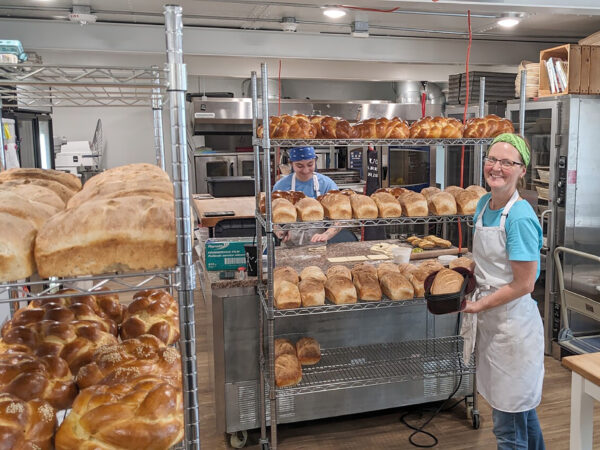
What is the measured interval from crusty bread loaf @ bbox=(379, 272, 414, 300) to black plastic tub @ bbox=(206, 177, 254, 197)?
11.8 ft

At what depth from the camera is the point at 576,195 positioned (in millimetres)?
4039

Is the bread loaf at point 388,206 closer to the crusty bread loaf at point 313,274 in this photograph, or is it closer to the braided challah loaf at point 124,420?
Result: the crusty bread loaf at point 313,274

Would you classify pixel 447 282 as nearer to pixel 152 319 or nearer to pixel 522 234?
pixel 522 234

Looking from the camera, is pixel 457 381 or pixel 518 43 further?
pixel 518 43

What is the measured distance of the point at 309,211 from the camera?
272 cm

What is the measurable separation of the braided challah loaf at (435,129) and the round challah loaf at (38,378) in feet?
7.29

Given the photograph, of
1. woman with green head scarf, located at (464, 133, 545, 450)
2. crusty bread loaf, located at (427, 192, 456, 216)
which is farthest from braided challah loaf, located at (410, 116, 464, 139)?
woman with green head scarf, located at (464, 133, 545, 450)

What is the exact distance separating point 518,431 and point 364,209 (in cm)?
123

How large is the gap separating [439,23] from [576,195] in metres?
2.41

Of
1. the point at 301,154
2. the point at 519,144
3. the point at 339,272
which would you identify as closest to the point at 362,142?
the point at 339,272

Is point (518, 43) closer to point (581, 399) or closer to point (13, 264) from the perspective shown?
point (581, 399)

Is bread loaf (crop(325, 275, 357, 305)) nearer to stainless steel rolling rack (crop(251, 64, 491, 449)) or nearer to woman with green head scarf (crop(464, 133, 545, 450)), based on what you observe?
stainless steel rolling rack (crop(251, 64, 491, 449))

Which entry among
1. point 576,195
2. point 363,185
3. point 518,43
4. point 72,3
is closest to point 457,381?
point 576,195

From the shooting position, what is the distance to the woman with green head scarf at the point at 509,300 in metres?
2.18
